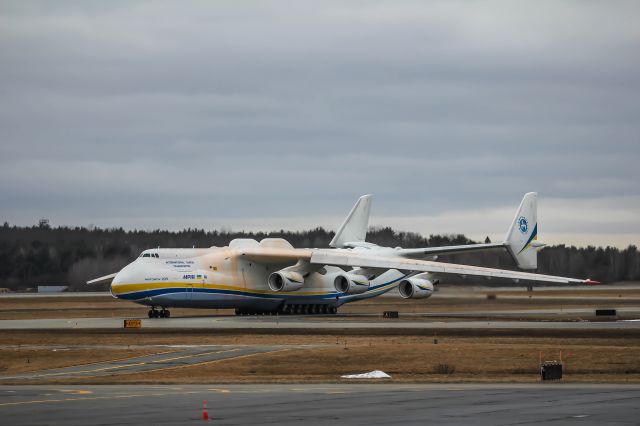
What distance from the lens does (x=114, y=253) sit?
102 meters

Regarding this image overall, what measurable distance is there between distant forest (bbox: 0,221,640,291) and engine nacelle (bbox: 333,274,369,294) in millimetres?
22149

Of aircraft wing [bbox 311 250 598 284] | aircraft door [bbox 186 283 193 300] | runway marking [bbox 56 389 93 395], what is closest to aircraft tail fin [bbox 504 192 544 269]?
aircraft wing [bbox 311 250 598 284]

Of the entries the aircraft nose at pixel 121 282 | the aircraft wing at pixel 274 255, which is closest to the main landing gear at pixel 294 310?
the aircraft wing at pixel 274 255

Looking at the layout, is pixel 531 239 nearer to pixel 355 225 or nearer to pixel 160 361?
pixel 355 225

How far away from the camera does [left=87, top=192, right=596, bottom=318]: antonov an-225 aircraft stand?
59656 millimetres

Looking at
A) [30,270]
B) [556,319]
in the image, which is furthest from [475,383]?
[30,270]

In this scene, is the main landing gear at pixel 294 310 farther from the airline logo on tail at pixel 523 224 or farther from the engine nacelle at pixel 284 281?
the airline logo on tail at pixel 523 224

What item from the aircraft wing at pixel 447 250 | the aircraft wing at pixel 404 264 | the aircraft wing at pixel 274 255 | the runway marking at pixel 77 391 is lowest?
the runway marking at pixel 77 391

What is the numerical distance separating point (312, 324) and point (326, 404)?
103 feet

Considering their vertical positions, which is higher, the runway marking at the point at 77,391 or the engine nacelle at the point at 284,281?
the engine nacelle at the point at 284,281

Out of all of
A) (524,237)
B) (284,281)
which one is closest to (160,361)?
(284,281)

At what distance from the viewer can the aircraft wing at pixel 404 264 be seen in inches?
2325

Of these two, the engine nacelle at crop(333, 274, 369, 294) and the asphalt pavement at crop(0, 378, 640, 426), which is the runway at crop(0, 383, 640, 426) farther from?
the engine nacelle at crop(333, 274, 369, 294)

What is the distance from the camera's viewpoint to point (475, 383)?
28188mm
